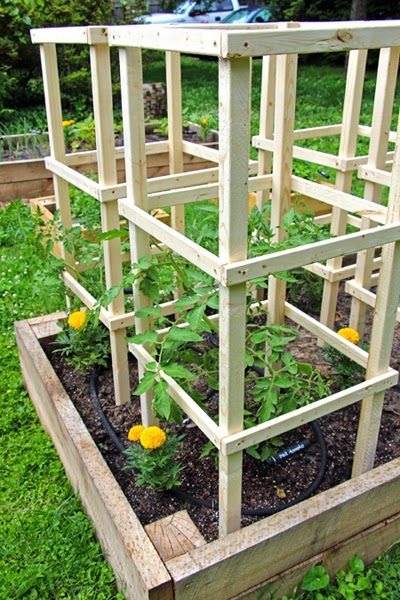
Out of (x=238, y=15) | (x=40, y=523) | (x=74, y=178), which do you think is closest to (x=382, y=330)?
(x=74, y=178)

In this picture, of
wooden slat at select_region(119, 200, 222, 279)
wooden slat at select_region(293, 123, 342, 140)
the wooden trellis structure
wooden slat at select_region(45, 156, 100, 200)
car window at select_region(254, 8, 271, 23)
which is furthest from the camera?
car window at select_region(254, 8, 271, 23)

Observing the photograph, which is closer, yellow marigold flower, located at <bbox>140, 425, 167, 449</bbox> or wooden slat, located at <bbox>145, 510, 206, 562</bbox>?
wooden slat, located at <bbox>145, 510, 206, 562</bbox>

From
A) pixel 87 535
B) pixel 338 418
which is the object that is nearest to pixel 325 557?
pixel 338 418

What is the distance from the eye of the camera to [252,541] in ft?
5.96

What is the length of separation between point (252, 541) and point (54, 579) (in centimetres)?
79

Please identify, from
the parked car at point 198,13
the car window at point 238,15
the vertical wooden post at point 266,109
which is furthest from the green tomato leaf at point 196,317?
the parked car at point 198,13

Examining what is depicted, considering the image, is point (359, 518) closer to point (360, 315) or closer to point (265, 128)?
point (360, 315)

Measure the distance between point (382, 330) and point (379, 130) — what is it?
1.01m

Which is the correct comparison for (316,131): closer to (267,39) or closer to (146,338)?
(146,338)

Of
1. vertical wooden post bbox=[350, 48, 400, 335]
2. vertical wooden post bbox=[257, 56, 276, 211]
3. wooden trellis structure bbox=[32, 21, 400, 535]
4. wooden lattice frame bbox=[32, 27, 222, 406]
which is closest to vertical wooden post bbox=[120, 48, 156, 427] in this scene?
wooden trellis structure bbox=[32, 21, 400, 535]

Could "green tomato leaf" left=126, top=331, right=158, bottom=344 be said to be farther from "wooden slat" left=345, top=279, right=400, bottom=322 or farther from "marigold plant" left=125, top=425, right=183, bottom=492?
"wooden slat" left=345, top=279, right=400, bottom=322

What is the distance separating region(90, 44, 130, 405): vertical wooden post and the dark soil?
6.6 inches

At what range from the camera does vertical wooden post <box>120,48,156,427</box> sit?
74.8 inches

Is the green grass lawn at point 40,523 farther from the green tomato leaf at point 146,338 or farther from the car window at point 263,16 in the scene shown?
the car window at point 263,16
